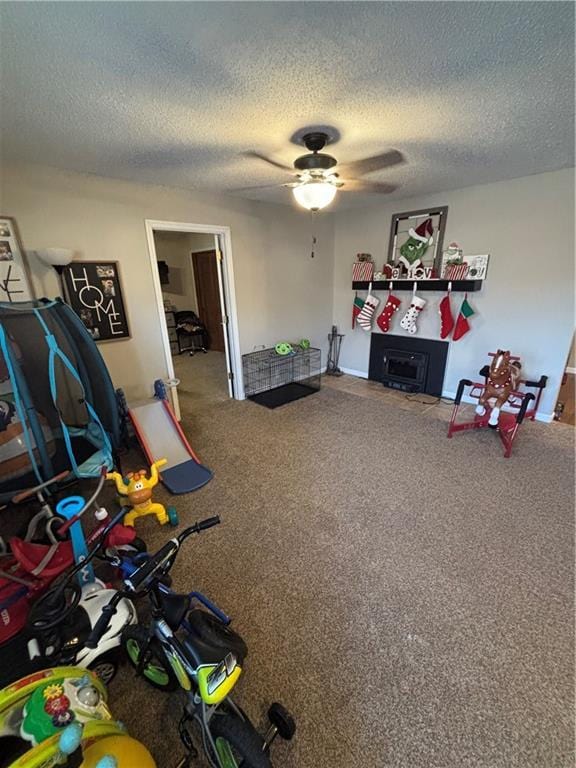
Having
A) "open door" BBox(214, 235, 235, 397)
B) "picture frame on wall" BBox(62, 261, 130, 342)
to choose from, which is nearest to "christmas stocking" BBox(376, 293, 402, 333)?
"open door" BBox(214, 235, 235, 397)

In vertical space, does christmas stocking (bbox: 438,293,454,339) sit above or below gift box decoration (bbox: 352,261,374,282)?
below

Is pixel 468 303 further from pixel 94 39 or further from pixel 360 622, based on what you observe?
pixel 94 39

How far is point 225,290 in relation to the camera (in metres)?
3.73

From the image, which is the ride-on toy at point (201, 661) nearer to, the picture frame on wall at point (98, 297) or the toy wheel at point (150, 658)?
the toy wheel at point (150, 658)

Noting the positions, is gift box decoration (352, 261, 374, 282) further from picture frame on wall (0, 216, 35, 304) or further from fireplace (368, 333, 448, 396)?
picture frame on wall (0, 216, 35, 304)

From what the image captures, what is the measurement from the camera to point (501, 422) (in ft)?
9.86

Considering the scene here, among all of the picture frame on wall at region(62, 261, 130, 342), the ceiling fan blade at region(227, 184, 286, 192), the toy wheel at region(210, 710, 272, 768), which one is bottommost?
the toy wheel at region(210, 710, 272, 768)

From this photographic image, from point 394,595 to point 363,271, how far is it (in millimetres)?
3776

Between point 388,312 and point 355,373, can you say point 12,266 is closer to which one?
point 388,312

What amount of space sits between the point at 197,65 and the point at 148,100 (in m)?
0.40

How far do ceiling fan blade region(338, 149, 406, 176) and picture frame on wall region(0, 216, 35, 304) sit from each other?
250cm

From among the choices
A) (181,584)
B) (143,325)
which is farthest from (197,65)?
(181,584)

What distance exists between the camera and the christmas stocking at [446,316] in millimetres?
3650

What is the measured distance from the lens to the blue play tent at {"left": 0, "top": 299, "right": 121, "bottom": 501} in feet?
6.48
